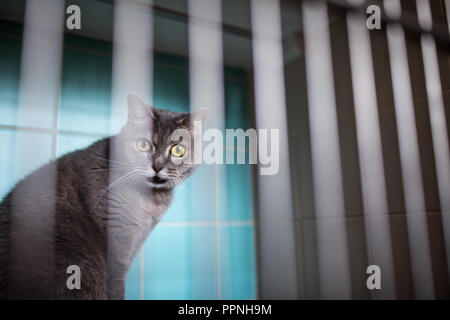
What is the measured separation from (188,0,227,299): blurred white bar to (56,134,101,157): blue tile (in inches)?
11.3

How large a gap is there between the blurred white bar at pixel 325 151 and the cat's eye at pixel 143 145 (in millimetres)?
525

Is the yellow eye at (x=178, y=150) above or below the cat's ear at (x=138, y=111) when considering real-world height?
below

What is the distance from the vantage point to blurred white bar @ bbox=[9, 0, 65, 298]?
0.57 meters

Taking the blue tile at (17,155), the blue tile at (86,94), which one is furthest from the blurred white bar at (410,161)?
the blue tile at (17,155)

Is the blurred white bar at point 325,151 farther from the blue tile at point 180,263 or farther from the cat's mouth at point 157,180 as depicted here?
the cat's mouth at point 157,180

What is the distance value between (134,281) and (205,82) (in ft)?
1.84

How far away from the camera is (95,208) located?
0.66m

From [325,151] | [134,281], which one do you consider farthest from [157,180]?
[325,151]

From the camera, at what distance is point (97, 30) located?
68 cm

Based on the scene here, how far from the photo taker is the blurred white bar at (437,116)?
703 mm

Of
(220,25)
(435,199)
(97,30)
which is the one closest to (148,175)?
(97,30)
